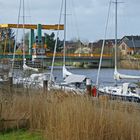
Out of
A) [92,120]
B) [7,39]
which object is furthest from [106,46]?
[92,120]

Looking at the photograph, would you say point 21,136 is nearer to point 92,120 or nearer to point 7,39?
point 92,120

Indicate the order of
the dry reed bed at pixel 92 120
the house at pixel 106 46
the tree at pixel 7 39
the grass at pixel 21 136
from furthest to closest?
the tree at pixel 7 39 < the house at pixel 106 46 < the grass at pixel 21 136 < the dry reed bed at pixel 92 120

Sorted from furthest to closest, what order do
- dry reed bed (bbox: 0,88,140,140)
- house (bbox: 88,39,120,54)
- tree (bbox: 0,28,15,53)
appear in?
tree (bbox: 0,28,15,53)
house (bbox: 88,39,120,54)
dry reed bed (bbox: 0,88,140,140)

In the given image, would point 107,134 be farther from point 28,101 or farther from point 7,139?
point 28,101

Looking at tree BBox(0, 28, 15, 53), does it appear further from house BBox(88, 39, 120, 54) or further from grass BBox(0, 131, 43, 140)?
grass BBox(0, 131, 43, 140)

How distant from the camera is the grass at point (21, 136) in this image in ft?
33.1

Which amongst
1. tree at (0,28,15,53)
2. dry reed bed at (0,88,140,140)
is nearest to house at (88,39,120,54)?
tree at (0,28,15,53)

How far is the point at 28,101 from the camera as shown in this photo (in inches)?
467

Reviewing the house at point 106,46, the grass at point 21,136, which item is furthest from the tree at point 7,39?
the grass at point 21,136

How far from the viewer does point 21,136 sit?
33.9ft

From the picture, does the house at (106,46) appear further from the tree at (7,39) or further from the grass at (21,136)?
the grass at (21,136)

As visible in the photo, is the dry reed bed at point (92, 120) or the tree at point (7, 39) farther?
the tree at point (7, 39)

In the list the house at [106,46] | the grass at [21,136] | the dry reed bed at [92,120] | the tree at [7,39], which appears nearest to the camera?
the dry reed bed at [92,120]

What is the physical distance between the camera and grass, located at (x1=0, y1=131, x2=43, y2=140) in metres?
10.1
